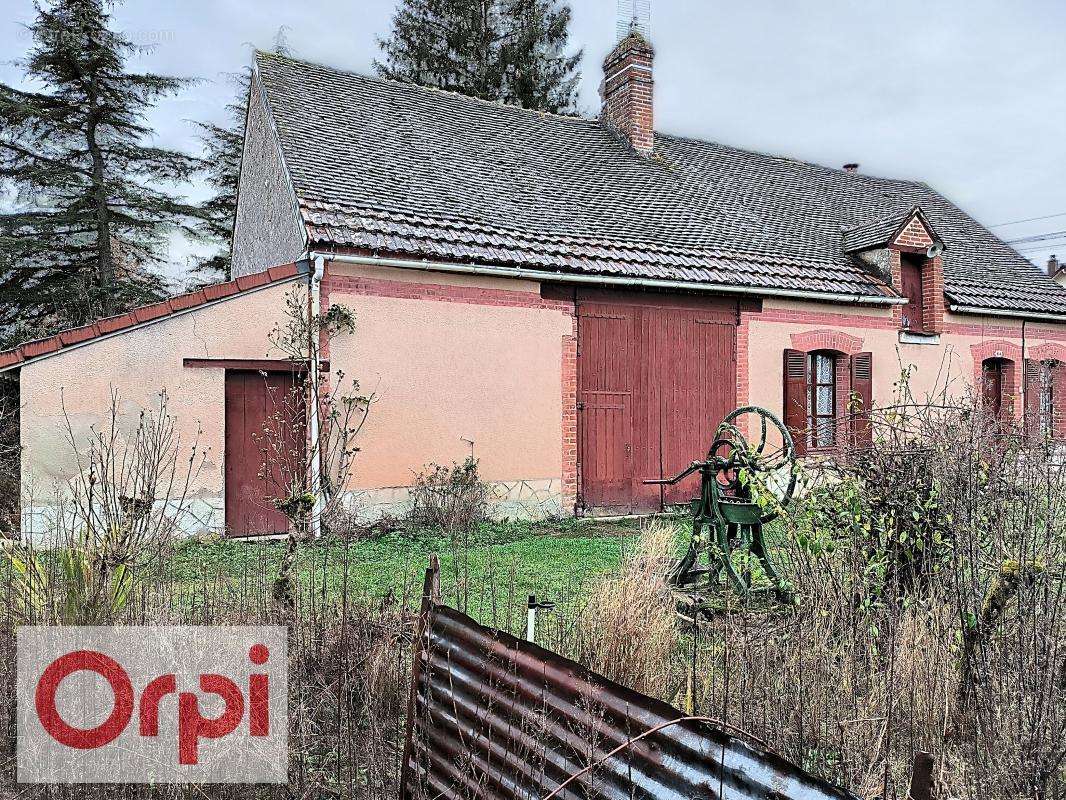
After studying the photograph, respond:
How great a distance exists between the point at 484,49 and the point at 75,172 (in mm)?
14587

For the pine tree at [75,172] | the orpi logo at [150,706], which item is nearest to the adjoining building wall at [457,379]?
the orpi logo at [150,706]

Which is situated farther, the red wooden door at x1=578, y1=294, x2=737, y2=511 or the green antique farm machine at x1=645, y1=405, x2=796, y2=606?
the red wooden door at x1=578, y1=294, x2=737, y2=511

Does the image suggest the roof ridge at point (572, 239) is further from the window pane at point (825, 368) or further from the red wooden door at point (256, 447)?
the red wooden door at point (256, 447)

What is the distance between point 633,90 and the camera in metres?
15.7

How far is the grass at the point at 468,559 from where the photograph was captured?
19.5 ft

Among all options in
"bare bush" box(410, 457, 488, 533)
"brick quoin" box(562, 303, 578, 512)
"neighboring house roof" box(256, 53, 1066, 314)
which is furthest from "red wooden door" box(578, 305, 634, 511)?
"bare bush" box(410, 457, 488, 533)

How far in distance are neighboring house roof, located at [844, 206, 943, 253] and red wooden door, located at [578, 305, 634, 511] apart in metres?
5.81

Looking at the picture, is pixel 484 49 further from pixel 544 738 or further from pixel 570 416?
pixel 544 738

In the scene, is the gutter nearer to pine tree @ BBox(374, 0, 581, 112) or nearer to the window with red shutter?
the window with red shutter

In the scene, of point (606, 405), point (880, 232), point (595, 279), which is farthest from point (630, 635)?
point (880, 232)

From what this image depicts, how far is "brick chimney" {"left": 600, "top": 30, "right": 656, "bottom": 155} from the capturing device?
15773mm

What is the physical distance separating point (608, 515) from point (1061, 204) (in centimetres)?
2800

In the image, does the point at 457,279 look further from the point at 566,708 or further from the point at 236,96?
the point at 236,96

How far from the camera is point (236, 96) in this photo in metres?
23.2
